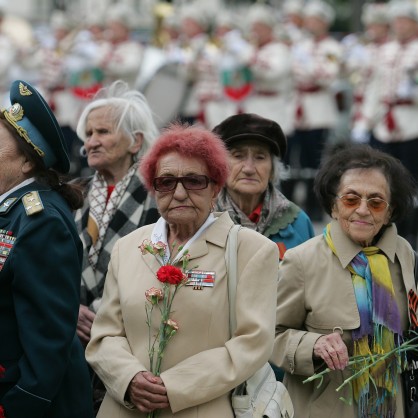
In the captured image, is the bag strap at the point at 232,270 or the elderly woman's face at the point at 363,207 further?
the elderly woman's face at the point at 363,207

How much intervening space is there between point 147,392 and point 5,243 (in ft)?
2.49

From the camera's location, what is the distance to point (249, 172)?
579cm

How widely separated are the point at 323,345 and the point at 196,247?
2.24 feet

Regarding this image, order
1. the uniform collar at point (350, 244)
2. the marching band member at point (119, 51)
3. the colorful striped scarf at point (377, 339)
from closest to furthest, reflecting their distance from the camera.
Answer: the colorful striped scarf at point (377, 339)
the uniform collar at point (350, 244)
the marching band member at point (119, 51)

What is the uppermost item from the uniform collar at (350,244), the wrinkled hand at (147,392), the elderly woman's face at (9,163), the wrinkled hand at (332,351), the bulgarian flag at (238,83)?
the bulgarian flag at (238,83)

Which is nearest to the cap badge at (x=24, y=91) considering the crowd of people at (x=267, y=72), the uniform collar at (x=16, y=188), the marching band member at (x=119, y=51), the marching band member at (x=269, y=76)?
the uniform collar at (x=16, y=188)

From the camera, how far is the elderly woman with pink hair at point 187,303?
448 cm

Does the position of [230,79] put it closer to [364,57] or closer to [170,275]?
[364,57]

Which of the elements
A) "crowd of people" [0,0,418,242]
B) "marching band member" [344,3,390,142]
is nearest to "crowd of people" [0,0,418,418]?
"crowd of people" [0,0,418,242]

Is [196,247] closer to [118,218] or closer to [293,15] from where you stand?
[118,218]

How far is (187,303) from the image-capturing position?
4.57m

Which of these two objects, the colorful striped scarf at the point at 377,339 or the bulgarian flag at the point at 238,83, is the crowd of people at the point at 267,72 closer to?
the bulgarian flag at the point at 238,83

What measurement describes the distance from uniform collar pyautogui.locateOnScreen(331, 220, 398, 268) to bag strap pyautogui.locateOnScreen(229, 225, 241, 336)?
582 mm

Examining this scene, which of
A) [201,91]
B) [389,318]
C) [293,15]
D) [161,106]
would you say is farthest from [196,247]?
[293,15]
